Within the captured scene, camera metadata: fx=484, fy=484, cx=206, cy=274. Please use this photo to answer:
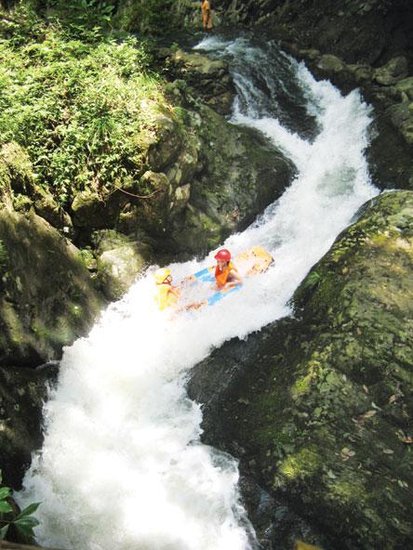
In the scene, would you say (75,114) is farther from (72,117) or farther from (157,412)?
(157,412)

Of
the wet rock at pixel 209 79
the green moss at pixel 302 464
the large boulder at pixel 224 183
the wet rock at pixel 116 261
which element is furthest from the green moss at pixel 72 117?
the green moss at pixel 302 464

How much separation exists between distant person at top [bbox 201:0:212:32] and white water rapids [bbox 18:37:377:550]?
6624mm

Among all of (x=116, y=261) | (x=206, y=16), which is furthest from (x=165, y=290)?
(x=206, y=16)

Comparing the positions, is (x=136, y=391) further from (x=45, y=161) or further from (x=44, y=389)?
(x=45, y=161)

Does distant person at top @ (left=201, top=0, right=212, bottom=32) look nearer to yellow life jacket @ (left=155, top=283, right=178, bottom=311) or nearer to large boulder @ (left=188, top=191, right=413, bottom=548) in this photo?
large boulder @ (left=188, top=191, right=413, bottom=548)

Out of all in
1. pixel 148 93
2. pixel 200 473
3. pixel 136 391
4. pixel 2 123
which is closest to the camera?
pixel 200 473

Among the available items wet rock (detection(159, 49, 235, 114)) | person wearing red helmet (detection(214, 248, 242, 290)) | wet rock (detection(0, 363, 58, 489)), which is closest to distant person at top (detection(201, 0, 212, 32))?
wet rock (detection(159, 49, 235, 114))

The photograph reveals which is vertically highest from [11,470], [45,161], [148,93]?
[148,93]

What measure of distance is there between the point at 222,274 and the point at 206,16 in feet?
30.9

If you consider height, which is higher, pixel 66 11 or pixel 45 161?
pixel 66 11

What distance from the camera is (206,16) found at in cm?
1332

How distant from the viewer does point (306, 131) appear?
10.1m

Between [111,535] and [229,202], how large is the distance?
18.1ft

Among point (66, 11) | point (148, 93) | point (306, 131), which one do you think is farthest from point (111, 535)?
point (66, 11)
